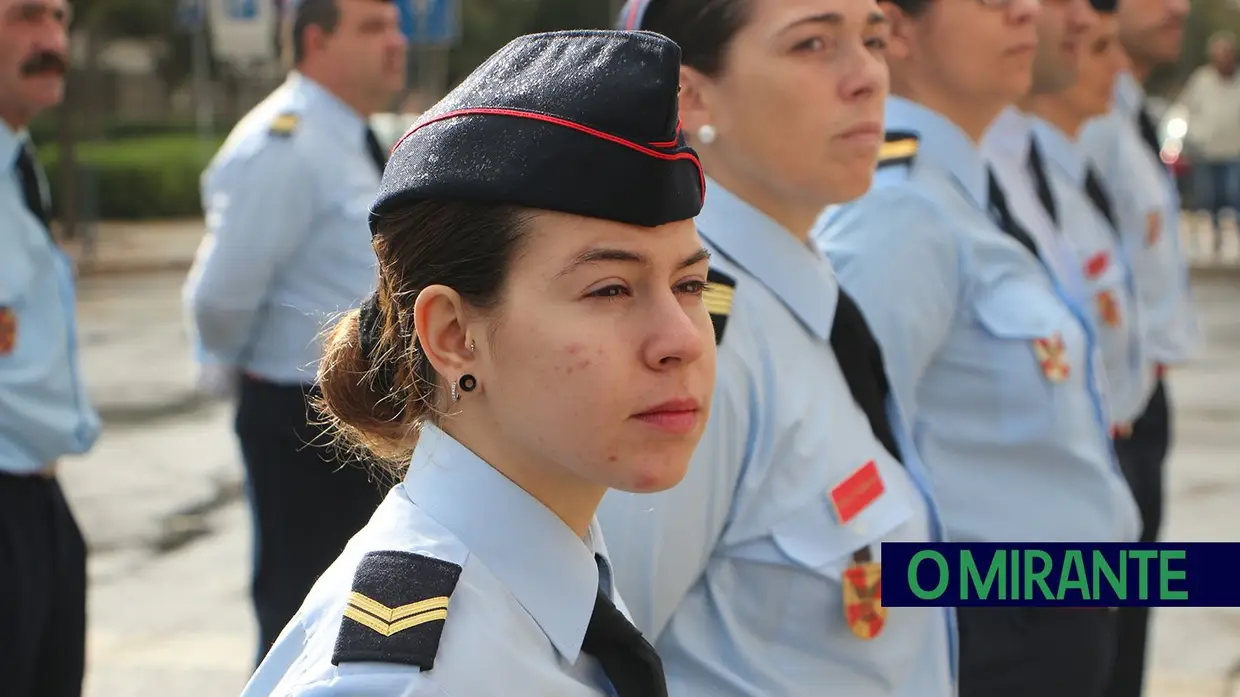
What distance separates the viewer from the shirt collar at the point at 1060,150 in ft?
15.2

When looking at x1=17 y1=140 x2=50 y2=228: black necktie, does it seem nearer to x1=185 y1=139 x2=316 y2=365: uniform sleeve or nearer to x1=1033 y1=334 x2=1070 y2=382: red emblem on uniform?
x1=185 y1=139 x2=316 y2=365: uniform sleeve

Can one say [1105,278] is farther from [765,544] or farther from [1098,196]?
[765,544]

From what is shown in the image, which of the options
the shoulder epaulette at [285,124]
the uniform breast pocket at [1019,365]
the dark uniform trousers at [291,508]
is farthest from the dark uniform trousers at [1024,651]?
the shoulder epaulette at [285,124]

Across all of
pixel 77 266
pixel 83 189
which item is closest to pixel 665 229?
pixel 77 266

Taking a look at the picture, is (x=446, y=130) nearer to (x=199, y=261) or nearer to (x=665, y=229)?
(x=665, y=229)

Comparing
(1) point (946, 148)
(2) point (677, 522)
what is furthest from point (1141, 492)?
(2) point (677, 522)

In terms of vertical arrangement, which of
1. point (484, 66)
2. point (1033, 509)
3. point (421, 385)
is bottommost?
point (1033, 509)

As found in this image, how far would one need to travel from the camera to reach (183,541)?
281 inches

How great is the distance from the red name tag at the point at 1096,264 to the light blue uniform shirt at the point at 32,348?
2.56 metres

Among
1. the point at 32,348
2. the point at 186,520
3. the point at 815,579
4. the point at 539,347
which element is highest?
the point at 539,347

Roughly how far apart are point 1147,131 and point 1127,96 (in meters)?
0.14

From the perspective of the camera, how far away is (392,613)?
4.58 feet

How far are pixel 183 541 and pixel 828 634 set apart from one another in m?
5.46

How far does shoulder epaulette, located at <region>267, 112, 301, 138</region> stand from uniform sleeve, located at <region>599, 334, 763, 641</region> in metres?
2.90
